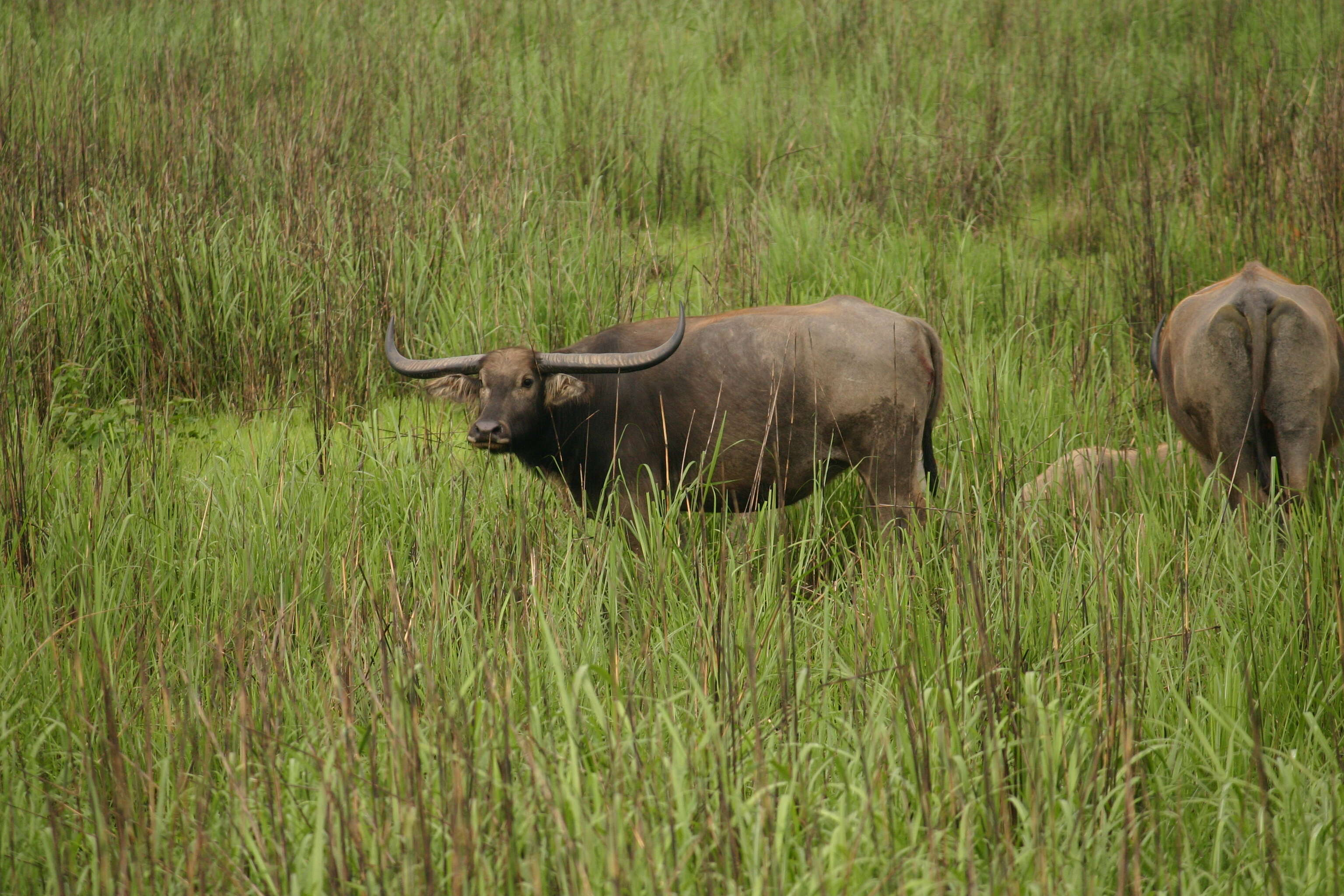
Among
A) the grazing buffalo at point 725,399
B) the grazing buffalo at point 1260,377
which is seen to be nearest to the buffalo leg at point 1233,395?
the grazing buffalo at point 1260,377

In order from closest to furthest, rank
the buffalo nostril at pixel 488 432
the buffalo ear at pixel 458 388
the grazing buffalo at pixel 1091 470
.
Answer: the grazing buffalo at pixel 1091 470 → the buffalo nostril at pixel 488 432 → the buffalo ear at pixel 458 388

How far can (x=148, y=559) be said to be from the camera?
3.72 metres

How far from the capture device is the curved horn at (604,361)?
4.49 meters

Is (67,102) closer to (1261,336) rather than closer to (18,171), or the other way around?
(18,171)

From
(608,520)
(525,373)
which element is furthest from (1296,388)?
(525,373)

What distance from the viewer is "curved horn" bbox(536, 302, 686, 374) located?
4492mm

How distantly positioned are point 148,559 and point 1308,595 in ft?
11.1

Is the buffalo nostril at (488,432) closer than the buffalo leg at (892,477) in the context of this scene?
Yes

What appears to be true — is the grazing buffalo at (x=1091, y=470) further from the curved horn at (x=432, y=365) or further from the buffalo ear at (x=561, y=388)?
the curved horn at (x=432, y=365)

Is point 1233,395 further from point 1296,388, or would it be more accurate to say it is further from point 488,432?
point 488,432

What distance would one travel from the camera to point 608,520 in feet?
14.3

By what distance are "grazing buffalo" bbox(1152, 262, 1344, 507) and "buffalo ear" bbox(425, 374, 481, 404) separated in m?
2.76

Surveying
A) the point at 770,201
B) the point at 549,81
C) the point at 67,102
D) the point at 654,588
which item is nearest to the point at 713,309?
the point at 770,201

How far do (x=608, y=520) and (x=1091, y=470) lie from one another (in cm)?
Result: 173
